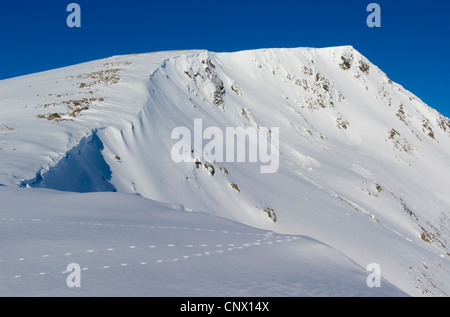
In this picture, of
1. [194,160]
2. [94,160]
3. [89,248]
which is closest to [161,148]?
[194,160]

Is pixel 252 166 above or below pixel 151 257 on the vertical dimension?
above

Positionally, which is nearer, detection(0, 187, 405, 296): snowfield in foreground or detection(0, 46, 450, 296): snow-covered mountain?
detection(0, 187, 405, 296): snowfield in foreground

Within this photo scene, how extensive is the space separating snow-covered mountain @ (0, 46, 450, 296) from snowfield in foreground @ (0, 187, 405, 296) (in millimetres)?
51

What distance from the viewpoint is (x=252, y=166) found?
2689cm

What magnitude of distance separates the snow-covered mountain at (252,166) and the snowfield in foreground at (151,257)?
5cm

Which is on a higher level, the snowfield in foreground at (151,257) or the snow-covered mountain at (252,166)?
the snow-covered mountain at (252,166)

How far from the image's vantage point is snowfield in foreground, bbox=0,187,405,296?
155 inches

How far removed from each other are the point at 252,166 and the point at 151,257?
874 inches

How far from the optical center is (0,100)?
22.6 metres

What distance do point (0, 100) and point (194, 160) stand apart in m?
12.5

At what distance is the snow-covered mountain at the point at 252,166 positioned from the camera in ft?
20.9

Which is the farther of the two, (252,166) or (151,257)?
(252,166)

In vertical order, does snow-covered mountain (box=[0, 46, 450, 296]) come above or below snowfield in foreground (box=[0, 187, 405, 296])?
above

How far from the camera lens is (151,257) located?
4.89 meters
